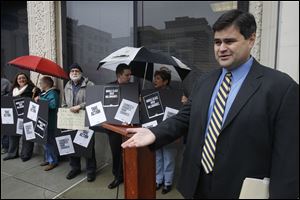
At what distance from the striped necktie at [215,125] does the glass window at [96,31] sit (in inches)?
139

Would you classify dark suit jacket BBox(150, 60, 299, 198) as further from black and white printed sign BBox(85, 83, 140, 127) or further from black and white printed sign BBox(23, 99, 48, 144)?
black and white printed sign BBox(23, 99, 48, 144)

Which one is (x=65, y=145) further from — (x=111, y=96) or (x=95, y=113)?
(x=111, y=96)

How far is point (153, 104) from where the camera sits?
3.41 meters

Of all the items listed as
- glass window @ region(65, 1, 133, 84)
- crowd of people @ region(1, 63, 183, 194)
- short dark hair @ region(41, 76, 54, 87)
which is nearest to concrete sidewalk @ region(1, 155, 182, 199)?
crowd of people @ region(1, 63, 183, 194)

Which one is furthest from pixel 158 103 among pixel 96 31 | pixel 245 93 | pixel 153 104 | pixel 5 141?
pixel 5 141

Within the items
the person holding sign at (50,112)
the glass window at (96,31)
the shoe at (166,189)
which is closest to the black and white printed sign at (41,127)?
the person holding sign at (50,112)

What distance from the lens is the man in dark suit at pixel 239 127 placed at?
1270 mm

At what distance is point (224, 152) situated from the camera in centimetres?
140

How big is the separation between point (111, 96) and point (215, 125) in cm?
210

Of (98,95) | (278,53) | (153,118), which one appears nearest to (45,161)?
(98,95)

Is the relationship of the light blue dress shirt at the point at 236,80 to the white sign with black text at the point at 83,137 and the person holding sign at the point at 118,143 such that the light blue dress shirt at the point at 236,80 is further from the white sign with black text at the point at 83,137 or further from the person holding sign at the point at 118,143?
the white sign with black text at the point at 83,137

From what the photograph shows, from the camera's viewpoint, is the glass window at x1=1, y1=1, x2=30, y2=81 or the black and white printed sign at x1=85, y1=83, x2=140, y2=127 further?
the glass window at x1=1, y1=1, x2=30, y2=81

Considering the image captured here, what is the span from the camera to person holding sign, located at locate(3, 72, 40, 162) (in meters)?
4.57

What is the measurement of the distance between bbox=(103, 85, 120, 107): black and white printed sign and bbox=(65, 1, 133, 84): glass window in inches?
60.4
